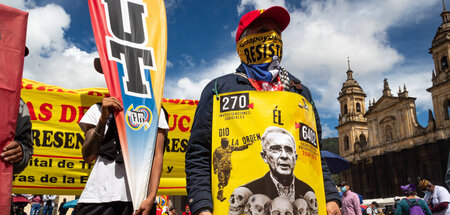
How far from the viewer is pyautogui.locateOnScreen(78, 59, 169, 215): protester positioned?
2178mm

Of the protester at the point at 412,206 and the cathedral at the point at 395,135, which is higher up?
the cathedral at the point at 395,135

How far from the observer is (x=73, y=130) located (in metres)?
4.83

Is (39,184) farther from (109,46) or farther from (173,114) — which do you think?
(109,46)

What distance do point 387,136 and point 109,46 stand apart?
45.2 metres

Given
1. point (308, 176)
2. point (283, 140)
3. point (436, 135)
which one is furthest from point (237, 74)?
point (436, 135)

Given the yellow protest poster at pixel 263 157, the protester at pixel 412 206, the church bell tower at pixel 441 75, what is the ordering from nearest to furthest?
the yellow protest poster at pixel 263 157 → the protester at pixel 412 206 → the church bell tower at pixel 441 75

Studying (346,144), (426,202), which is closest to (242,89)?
(426,202)

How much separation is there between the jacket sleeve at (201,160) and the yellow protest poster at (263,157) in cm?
6

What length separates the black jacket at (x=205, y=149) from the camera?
1831mm

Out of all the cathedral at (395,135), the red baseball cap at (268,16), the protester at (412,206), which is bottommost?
the protester at (412,206)

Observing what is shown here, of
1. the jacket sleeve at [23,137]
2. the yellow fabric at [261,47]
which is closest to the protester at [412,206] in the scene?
the yellow fabric at [261,47]

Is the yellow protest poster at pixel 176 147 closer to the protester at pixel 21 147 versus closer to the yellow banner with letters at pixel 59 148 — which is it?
the yellow banner with letters at pixel 59 148

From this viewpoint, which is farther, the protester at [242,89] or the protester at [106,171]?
the protester at [106,171]

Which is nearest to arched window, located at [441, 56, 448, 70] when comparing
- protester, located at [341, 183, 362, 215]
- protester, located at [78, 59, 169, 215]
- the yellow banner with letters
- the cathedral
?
the cathedral
